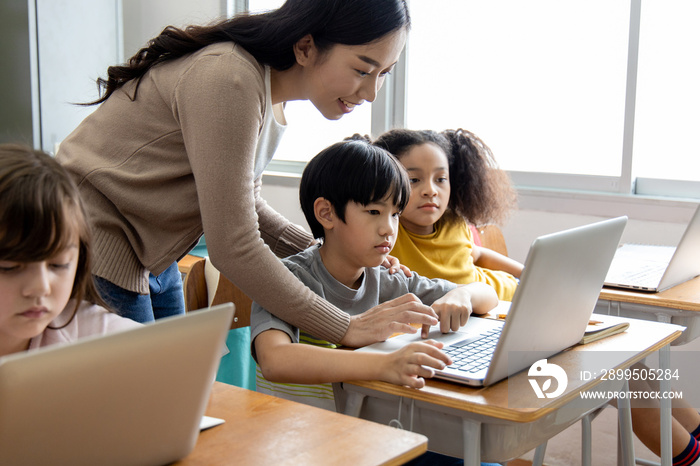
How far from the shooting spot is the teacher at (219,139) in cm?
111

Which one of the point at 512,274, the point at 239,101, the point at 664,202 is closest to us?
the point at 239,101

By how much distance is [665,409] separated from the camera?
1.57 meters

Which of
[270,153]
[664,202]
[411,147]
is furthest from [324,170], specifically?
[664,202]

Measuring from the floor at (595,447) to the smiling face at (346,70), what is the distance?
1.68 metres

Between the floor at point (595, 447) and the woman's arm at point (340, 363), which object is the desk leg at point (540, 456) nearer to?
the floor at point (595, 447)

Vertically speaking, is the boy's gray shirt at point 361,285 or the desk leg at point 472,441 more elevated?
the boy's gray shirt at point 361,285

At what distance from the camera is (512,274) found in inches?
85.8

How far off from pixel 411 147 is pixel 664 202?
1.08 meters

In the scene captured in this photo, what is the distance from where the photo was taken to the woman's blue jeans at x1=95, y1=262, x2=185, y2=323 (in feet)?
4.10

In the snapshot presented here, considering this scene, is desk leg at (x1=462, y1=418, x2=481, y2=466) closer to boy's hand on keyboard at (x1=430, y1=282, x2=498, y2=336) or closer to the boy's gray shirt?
boy's hand on keyboard at (x1=430, y1=282, x2=498, y2=336)

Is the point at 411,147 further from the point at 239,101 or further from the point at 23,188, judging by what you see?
the point at 23,188

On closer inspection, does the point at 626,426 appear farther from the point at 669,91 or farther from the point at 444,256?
the point at 669,91

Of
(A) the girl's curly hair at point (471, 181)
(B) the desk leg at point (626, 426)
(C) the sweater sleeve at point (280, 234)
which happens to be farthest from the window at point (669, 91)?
(C) the sweater sleeve at point (280, 234)

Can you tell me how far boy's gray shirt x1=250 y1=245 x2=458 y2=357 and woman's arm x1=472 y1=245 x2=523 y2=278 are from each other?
614 millimetres
